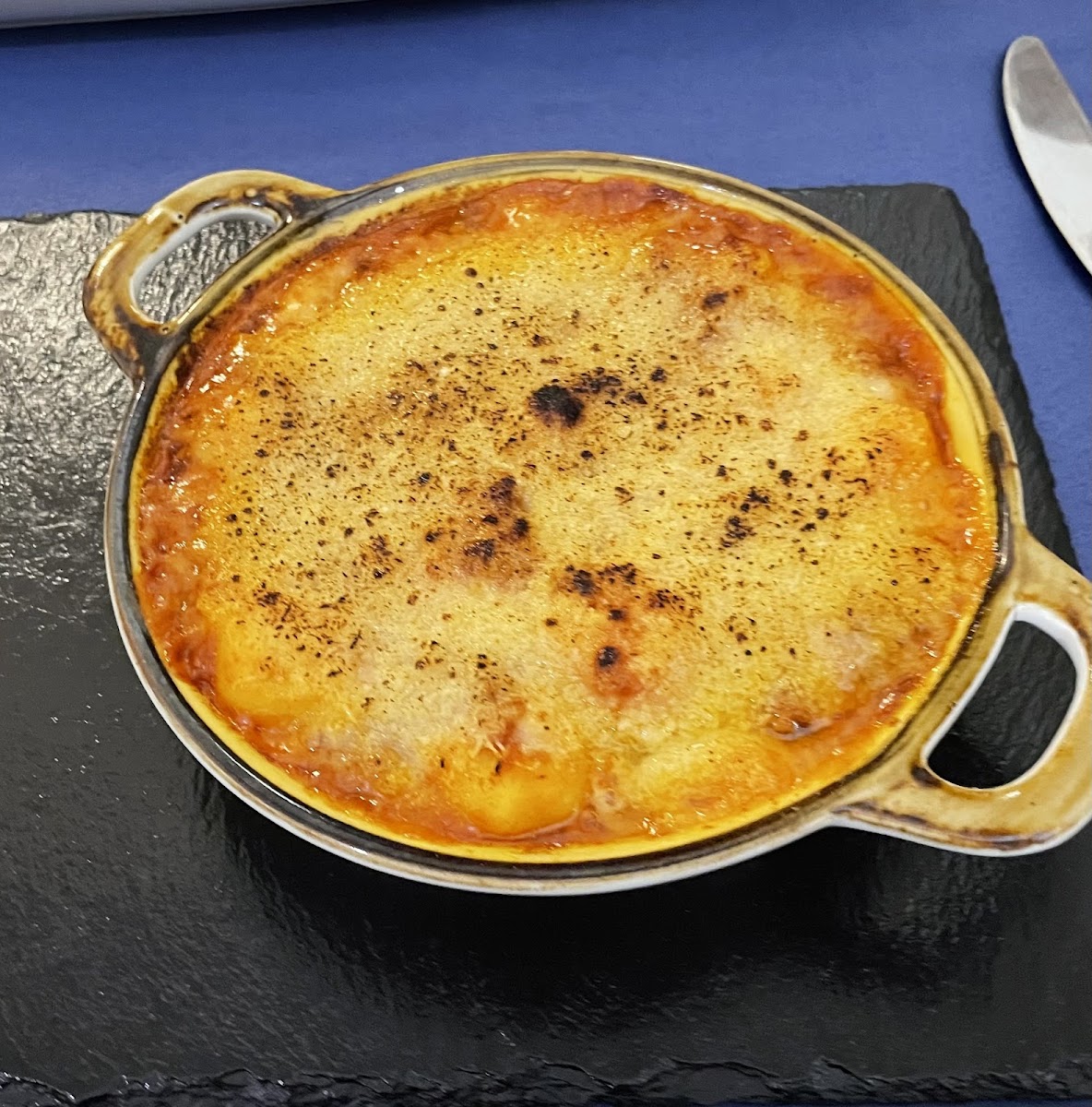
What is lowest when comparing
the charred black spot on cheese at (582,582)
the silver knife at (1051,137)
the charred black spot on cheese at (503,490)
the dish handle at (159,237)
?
the charred black spot on cheese at (582,582)

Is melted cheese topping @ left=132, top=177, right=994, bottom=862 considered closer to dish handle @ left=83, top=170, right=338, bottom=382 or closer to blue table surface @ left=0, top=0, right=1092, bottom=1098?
dish handle @ left=83, top=170, right=338, bottom=382

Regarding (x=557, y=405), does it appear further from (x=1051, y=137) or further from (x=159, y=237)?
(x=1051, y=137)

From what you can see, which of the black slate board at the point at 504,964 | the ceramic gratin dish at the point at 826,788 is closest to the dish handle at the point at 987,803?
the ceramic gratin dish at the point at 826,788

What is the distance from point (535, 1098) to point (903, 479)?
0.72m

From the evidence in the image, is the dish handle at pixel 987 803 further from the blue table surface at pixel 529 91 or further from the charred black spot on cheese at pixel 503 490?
the blue table surface at pixel 529 91

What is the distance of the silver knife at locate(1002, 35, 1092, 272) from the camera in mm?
1771

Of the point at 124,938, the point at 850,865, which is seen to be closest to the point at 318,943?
the point at 124,938

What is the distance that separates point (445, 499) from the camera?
3.81 feet

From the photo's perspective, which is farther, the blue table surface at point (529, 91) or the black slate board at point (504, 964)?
the blue table surface at point (529, 91)

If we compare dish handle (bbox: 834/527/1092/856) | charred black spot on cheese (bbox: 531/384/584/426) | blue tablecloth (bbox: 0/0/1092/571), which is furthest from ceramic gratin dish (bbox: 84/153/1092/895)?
blue tablecloth (bbox: 0/0/1092/571)

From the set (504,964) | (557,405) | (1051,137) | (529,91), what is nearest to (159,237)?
(557,405)

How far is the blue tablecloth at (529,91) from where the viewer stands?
1964mm

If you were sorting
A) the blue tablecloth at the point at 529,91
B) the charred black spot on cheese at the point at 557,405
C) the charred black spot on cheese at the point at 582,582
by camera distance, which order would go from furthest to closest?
the blue tablecloth at the point at 529,91 → the charred black spot on cheese at the point at 557,405 → the charred black spot on cheese at the point at 582,582

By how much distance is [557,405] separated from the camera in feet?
3.98
